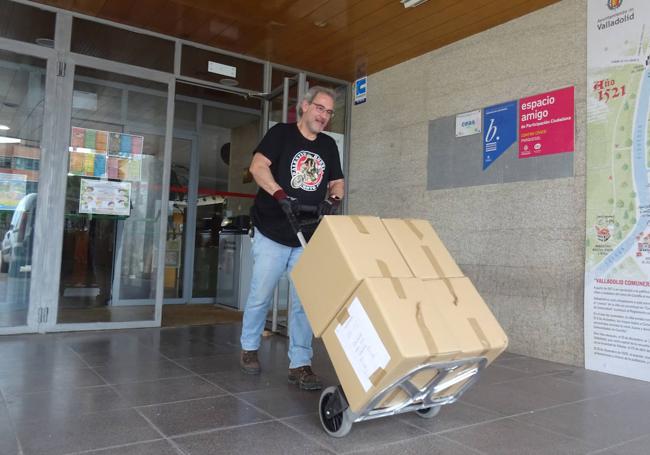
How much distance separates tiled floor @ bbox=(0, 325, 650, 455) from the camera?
203 cm

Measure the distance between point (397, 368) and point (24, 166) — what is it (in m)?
3.74

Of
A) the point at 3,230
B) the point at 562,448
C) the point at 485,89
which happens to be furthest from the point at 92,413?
the point at 485,89

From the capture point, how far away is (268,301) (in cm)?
307

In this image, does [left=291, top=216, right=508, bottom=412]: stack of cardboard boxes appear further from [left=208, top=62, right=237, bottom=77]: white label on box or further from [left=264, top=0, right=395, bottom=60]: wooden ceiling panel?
[left=208, top=62, right=237, bottom=77]: white label on box

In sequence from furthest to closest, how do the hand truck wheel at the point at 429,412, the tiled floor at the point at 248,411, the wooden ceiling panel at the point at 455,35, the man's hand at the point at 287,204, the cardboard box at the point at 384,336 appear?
the wooden ceiling panel at the point at 455,35
the man's hand at the point at 287,204
the hand truck wheel at the point at 429,412
the tiled floor at the point at 248,411
the cardboard box at the point at 384,336

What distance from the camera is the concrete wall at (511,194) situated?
12.3 ft

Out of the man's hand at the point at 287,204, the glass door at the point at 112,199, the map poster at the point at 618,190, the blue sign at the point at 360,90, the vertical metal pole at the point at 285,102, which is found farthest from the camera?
the blue sign at the point at 360,90

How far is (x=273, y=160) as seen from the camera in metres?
2.91

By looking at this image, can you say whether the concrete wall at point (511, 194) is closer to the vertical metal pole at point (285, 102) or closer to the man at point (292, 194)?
the vertical metal pole at point (285, 102)

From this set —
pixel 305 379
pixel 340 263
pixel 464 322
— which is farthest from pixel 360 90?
pixel 464 322

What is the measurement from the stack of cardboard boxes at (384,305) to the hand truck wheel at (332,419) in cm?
17

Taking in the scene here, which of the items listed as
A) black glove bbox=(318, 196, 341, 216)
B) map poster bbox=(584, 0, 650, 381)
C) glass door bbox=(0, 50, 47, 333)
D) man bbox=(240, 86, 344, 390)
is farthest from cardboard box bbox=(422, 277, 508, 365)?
glass door bbox=(0, 50, 47, 333)

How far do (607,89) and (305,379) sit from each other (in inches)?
110

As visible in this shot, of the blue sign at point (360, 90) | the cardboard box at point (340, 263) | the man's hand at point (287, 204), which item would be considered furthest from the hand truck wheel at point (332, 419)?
the blue sign at point (360, 90)
